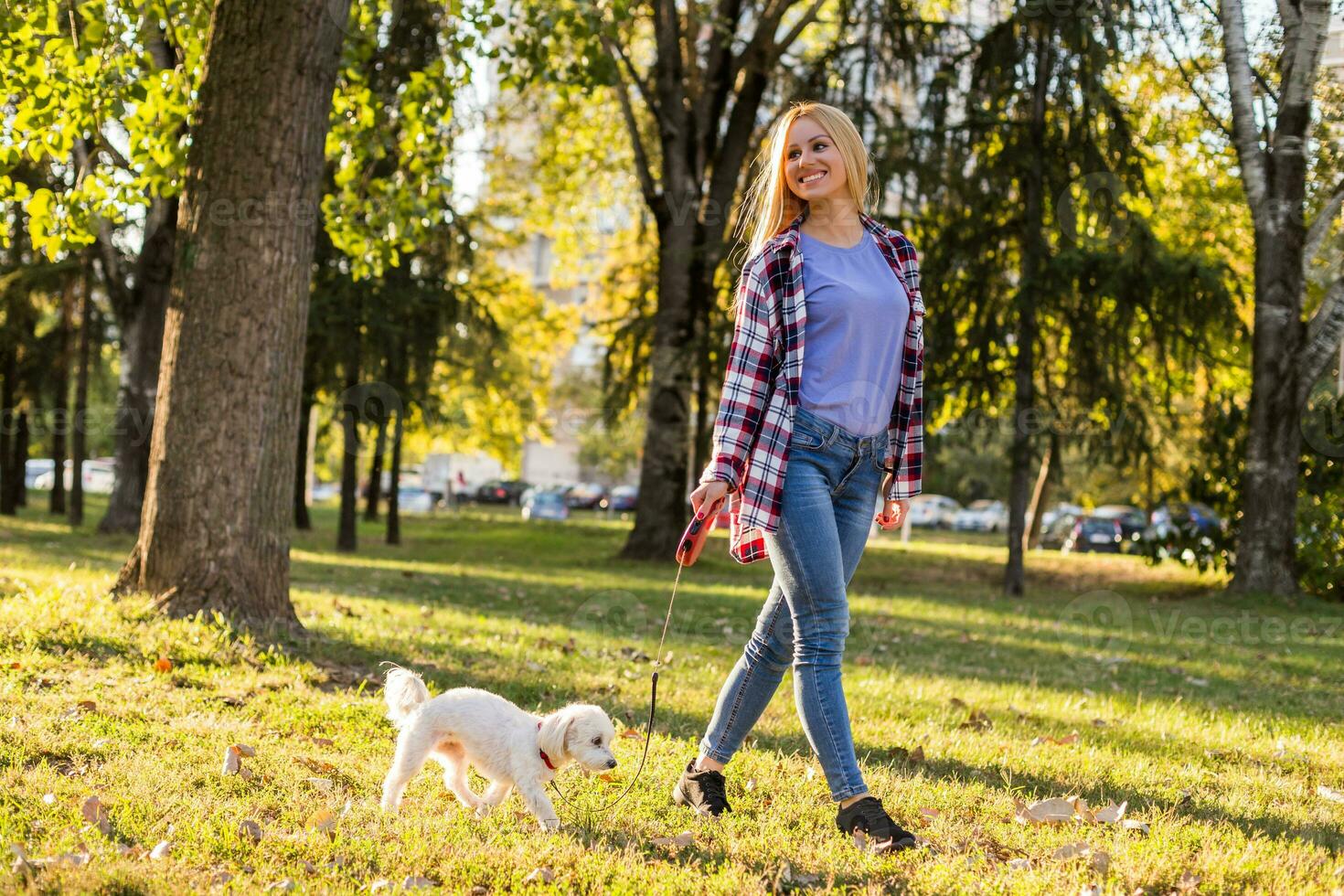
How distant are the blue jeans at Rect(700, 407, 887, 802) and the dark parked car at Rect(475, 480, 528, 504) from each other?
54.1m

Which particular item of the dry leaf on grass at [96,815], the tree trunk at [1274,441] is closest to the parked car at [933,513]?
the tree trunk at [1274,441]

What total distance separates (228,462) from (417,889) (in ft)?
14.2

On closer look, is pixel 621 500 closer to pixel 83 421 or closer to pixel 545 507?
pixel 545 507

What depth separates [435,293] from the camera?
19.6 meters

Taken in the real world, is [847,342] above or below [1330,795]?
above

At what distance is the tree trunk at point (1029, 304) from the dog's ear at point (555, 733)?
1274 cm

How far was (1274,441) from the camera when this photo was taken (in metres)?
15.1

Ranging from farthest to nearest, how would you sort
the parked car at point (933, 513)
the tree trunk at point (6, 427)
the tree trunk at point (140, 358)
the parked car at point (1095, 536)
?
the parked car at point (933, 513), the parked car at point (1095, 536), the tree trunk at point (6, 427), the tree trunk at point (140, 358)

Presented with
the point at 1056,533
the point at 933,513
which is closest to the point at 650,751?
the point at 1056,533

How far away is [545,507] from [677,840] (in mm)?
40363

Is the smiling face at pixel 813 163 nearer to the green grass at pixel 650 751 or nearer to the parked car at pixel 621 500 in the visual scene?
the green grass at pixel 650 751

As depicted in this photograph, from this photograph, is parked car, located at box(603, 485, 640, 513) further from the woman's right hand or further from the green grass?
the woman's right hand

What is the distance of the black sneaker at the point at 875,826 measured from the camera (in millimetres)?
3721

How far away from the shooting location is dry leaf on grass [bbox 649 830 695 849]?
373cm
